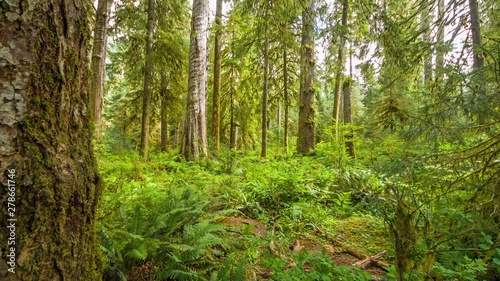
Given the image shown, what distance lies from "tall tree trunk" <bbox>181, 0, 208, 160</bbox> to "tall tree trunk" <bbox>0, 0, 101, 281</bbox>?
5.79 metres

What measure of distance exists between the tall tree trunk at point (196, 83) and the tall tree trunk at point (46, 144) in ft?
19.0

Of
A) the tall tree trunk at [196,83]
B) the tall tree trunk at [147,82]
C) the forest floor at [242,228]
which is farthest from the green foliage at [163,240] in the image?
the tall tree trunk at [147,82]

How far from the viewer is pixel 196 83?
23.8 feet

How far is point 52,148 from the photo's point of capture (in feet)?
4.01

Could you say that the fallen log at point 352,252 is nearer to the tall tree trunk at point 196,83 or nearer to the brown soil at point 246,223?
the brown soil at point 246,223

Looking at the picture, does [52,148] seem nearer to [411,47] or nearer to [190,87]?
[411,47]

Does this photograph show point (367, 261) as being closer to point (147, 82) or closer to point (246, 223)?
point (246, 223)

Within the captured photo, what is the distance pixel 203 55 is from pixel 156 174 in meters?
3.63

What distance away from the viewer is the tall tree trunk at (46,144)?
108cm

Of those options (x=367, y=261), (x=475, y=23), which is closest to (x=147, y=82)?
(x=367, y=261)

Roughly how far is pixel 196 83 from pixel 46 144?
628 centimetres

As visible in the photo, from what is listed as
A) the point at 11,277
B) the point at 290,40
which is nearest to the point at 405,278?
the point at 11,277

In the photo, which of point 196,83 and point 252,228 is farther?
point 196,83

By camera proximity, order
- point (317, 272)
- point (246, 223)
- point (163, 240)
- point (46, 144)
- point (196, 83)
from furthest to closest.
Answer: point (196, 83) < point (246, 223) < point (163, 240) < point (317, 272) < point (46, 144)
